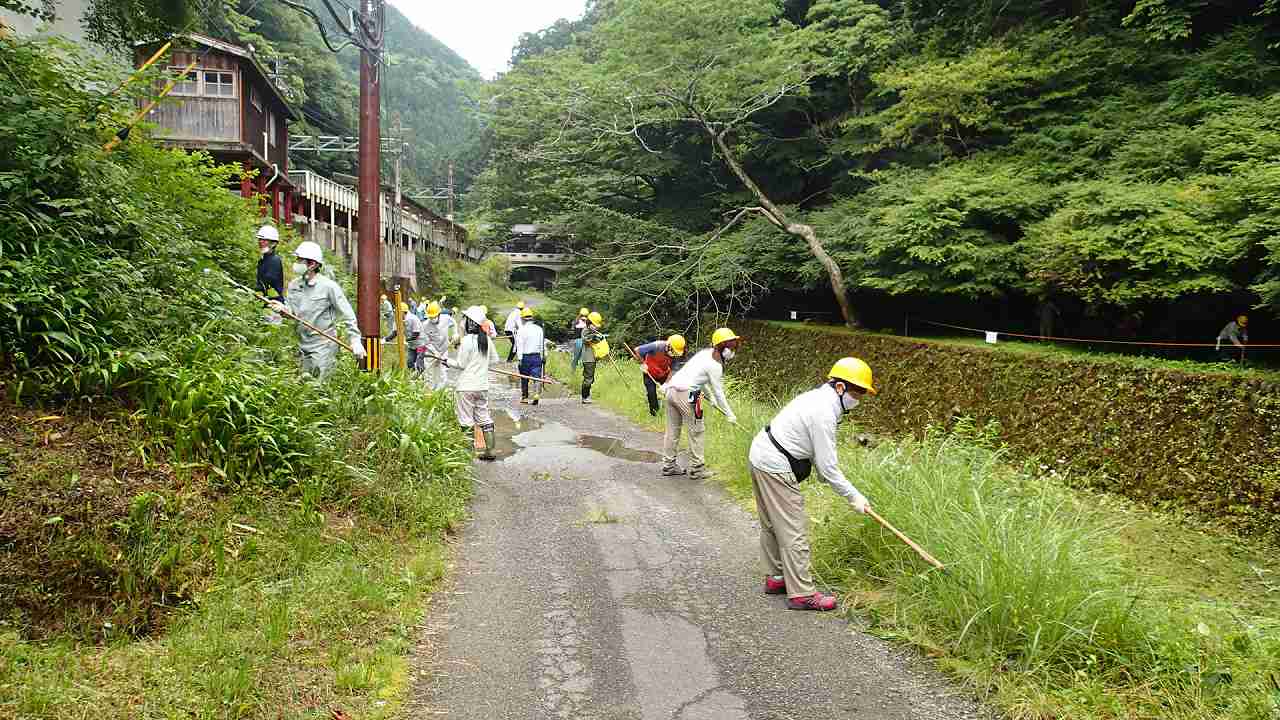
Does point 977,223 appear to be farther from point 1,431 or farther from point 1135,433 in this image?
point 1,431

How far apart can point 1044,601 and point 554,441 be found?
26.5ft

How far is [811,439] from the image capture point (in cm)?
528

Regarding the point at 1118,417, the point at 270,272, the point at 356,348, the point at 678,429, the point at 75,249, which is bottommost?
the point at 678,429

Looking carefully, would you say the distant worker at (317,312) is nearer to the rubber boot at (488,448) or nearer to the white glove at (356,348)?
the white glove at (356,348)

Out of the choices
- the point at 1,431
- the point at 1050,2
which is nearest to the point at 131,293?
the point at 1,431

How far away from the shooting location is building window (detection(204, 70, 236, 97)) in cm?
2145

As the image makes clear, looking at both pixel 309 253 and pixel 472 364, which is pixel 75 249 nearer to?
pixel 309 253

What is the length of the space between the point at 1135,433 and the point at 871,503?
439 centimetres

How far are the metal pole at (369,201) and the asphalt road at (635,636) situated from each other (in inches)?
130

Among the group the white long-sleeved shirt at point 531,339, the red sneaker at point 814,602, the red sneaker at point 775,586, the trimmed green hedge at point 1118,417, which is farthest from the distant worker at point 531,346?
the red sneaker at point 814,602

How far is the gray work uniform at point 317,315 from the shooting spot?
26.2 ft

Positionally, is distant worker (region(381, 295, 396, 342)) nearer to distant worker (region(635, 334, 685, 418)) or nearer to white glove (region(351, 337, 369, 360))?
distant worker (region(635, 334, 685, 418))

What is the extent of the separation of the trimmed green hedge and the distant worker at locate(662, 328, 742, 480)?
3.88 meters

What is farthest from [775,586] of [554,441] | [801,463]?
[554,441]
